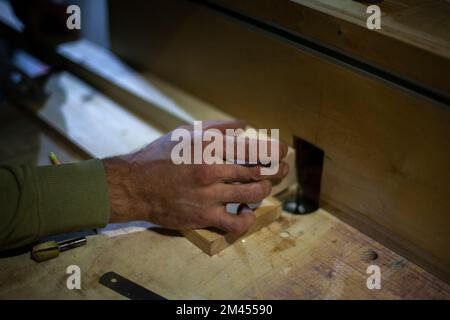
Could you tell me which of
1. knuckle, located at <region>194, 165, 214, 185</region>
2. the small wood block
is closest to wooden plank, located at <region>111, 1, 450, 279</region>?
the small wood block

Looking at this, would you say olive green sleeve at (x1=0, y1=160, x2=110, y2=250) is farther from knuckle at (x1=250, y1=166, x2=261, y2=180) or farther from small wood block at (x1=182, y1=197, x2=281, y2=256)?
knuckle at (x1=250, y1=166, x2=261, y2=180)

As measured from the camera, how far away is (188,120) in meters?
1.29

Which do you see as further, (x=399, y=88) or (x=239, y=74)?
(x=239, y=74)

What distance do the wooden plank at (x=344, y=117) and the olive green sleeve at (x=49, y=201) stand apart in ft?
1.36

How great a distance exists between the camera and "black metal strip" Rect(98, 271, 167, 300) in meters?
0.88

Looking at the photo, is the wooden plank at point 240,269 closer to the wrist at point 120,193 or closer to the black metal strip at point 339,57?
the wrist at point 120,193

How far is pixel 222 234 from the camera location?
99 cm

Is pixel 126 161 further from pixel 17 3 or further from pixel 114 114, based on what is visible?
pixel 17 3

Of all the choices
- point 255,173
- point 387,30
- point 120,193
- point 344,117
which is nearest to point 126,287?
point 120,193

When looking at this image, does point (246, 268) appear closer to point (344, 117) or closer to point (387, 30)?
point (344, 117)

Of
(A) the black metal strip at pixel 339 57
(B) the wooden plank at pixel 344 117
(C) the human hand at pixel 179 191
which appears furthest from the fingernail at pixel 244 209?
(A) the black metal strip at pixel 339 57

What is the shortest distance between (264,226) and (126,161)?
296 mm

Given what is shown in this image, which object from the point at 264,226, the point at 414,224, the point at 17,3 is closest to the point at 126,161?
the point at 264,226
